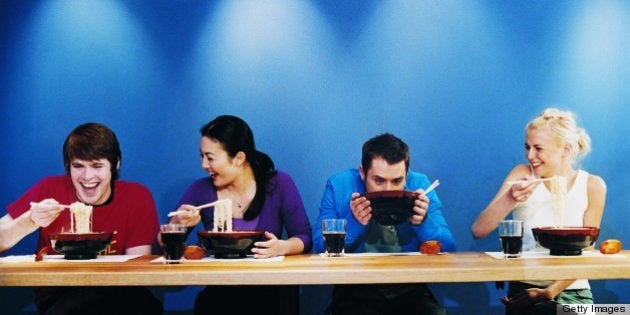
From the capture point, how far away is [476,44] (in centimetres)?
370

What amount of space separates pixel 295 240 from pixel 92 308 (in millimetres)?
832

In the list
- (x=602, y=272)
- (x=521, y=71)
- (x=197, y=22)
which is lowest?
(x=602, y=272)

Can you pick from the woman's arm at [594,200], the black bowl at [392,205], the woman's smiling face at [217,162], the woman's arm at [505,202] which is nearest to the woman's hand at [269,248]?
the black bowl at [392,205]

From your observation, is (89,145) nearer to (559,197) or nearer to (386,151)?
(386,151)

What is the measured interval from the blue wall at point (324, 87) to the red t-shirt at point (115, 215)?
590mm

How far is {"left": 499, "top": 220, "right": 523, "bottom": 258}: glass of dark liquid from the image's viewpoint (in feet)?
8.02

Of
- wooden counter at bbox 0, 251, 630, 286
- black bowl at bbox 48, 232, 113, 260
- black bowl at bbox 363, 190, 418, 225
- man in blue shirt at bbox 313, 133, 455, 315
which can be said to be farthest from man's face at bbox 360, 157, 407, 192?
black bowl at bbox 48, 232, 113, 260

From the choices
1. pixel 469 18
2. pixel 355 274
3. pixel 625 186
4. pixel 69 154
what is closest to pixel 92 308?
pixel 69 154

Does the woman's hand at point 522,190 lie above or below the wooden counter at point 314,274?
above

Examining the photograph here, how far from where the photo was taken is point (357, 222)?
2.97 metres

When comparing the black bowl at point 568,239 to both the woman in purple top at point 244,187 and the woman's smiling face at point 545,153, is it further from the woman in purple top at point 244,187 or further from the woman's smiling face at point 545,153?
the woman in purple top at point 244,187

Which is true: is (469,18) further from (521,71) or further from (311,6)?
(311,6)

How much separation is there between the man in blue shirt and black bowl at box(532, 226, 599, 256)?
46 cm

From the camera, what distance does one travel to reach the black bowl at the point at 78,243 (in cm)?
255
